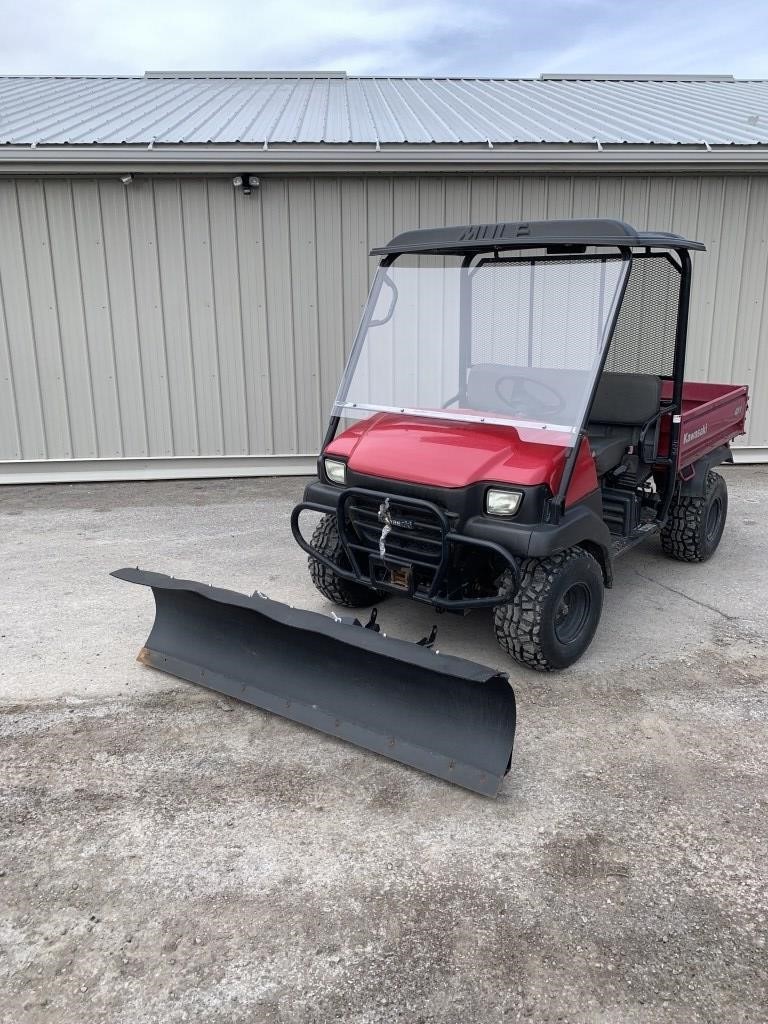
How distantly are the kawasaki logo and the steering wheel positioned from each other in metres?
1.15

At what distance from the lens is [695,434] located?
15.1ft

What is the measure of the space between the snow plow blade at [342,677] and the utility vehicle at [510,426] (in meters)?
0.53

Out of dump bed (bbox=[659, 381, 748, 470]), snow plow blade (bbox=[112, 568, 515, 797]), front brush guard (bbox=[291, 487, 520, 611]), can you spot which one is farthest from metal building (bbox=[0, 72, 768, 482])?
snow plow blade (bbox=[112, 568, 515, 797])

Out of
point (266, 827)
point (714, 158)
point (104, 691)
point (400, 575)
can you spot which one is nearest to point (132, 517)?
point (104, 691)

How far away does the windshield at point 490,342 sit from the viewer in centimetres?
360

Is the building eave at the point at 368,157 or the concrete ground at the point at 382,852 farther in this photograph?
the building eave at the point at 368,157

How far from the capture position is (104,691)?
3.62 m

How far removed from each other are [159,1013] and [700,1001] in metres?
1.35

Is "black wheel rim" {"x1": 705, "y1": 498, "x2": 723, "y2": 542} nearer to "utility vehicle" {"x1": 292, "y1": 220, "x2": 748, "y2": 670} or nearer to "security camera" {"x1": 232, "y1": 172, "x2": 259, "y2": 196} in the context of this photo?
"utility vehicle" {"x1": 292, "y1": 220, "x2": 748, "y2": 670}

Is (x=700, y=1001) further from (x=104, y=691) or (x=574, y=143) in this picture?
(x=574, y=143)

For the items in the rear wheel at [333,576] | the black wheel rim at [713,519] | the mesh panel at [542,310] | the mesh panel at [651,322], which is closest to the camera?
the mesh panel at [542,310]

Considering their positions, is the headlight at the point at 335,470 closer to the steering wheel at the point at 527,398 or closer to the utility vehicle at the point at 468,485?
the utility vehicle at the point at 468,485

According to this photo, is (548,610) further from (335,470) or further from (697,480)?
(697,480)

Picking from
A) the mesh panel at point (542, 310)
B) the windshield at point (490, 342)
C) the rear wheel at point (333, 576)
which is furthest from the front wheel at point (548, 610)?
the mesh panel at point (542, 310)
